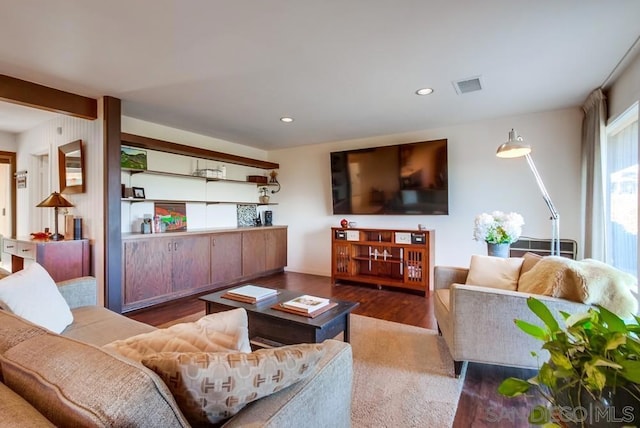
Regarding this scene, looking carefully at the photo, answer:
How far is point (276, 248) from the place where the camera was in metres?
5.39

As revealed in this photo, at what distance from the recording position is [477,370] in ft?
7.15

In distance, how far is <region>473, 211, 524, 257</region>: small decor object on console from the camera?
2.43 metres

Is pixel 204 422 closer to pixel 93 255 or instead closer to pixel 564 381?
pixel 564 381

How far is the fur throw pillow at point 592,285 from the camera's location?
1619mm

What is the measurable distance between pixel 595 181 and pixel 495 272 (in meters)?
1.52

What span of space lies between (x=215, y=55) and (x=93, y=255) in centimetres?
248

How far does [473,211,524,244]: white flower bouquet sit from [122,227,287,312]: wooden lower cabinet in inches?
130

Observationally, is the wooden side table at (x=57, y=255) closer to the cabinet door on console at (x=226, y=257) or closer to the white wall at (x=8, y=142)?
the cabinet door on console at (x=226, y=257)

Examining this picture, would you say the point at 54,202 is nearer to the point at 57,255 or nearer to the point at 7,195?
the point at 57,255

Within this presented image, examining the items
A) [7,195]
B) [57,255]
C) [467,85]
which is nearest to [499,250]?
[467,85]

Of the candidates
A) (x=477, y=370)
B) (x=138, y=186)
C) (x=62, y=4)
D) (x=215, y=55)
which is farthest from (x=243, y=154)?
(x=477, y=370)

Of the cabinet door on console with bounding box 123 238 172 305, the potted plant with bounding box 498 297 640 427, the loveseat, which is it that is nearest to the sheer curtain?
the loveseat

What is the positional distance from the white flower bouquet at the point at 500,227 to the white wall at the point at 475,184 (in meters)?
1.67

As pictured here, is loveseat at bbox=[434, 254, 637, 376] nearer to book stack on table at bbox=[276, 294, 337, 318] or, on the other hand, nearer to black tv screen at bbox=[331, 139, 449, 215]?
book stack on table at bbox=[276, 294, 337, 318]
